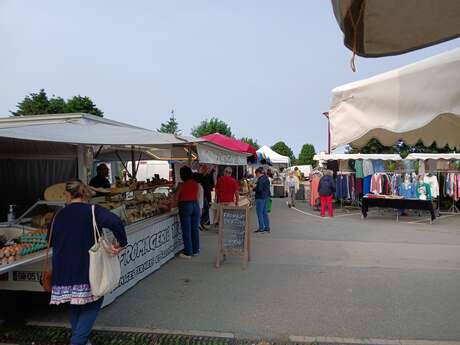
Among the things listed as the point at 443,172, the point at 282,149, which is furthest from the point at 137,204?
the point at 282,149

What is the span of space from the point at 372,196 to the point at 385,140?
10083mm

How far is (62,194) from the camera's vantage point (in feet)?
17.2

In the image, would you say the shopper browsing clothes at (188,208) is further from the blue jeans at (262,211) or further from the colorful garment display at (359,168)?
the colorful garment display at (359,168)

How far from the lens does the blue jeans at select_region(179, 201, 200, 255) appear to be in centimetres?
702

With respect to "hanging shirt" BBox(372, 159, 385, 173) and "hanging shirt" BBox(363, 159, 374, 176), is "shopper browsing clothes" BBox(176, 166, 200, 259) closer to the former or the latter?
"hanging shirt" BBox(363, 159, 374, 176)

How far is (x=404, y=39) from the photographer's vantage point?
1.87 meters

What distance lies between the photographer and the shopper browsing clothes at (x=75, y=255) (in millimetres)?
3164

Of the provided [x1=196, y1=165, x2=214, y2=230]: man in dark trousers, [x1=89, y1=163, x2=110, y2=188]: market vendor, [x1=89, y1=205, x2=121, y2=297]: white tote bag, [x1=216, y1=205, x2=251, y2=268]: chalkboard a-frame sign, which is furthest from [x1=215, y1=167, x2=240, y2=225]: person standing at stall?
[x1=89, y1=205, x2=121, y2=297]: white tote bag

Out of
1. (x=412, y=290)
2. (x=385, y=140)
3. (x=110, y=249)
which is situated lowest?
(x=412, y=290)

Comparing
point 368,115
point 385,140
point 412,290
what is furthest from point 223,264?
point 368,115

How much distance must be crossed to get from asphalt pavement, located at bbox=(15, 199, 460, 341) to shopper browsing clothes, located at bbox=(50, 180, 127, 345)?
1100 millimetres

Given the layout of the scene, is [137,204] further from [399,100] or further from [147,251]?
[399,100]

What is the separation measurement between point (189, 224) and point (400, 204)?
27.2ft

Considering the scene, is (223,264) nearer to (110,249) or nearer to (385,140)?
(110,249)
